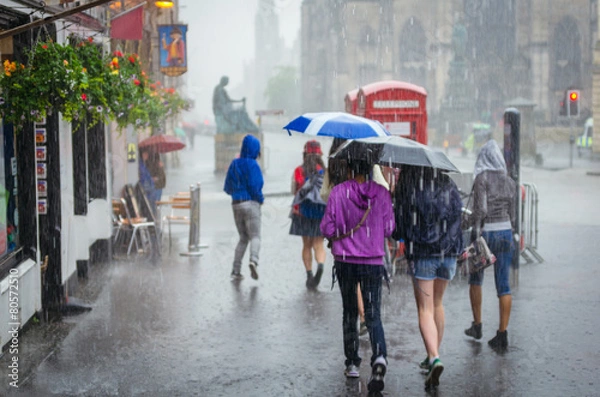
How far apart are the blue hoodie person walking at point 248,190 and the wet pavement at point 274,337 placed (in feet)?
1.81

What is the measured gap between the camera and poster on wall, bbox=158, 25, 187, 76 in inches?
880

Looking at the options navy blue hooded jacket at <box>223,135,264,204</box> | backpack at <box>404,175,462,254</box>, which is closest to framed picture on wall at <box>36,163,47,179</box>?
navy blue hooded jacket at <box>223,135,264,204</box>

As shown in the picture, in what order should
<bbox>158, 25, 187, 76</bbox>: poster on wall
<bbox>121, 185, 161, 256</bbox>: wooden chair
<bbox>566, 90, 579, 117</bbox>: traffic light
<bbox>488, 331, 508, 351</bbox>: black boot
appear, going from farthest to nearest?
<bbox>566, 90, 579, 117</bbox>: traffic light → <bbox>158, 25, 187, 76</bbox>: poster on wall → <bbox>121, 185, 161, 256</bbox>: wooden chair → <bbox>488, 331, 508, 351</bbox>: black boot

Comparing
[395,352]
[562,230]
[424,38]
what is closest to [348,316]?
[395,352]

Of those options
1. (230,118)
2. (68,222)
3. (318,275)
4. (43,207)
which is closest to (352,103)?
(318,275)

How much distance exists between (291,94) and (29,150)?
136 meters

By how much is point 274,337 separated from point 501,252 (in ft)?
7.18

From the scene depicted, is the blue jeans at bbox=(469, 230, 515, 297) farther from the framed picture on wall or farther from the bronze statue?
the bronze statue

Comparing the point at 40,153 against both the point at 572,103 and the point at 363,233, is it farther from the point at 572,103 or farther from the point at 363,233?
the point at 572,103

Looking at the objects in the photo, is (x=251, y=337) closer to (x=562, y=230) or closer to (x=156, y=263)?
(x=156, y=263)

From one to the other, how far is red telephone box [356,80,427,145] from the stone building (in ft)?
147

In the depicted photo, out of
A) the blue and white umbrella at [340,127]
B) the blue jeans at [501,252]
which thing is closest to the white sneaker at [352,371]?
the blue jeans at [501,252]

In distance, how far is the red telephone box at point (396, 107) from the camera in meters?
13.6

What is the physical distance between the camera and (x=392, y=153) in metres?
7.24
